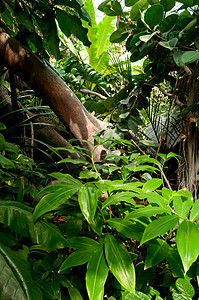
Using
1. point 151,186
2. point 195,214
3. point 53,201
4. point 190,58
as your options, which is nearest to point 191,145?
point 190,58

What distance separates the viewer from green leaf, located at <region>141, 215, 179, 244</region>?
1.48 feet

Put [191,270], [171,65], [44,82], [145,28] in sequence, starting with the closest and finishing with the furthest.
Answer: [191,270]
[145,28]
[171,65]
[44,82]

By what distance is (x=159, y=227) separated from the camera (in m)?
0.47

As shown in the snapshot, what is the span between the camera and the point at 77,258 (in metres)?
0.53

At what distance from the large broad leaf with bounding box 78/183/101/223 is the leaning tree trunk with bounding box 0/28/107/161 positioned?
0.93 m

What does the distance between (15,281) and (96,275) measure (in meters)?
0.19

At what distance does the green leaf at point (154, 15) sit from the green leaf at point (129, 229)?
0.99 meters

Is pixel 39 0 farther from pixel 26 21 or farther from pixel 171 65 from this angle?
pixel 171 65

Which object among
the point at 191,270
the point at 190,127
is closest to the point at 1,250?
the point at 191,270

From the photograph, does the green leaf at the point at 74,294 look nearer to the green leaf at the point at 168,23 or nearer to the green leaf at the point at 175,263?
the green leaf at the point at 175,263

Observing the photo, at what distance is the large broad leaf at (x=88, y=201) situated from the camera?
0.49 meters

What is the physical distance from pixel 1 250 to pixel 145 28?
1268mm

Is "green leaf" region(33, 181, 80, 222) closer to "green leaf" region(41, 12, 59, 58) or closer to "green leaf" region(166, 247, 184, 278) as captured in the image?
"green leaf" region(166, 247, 184, 278)

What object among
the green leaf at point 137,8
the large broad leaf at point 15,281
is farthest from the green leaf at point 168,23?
the large broad leaf at point 15,281
